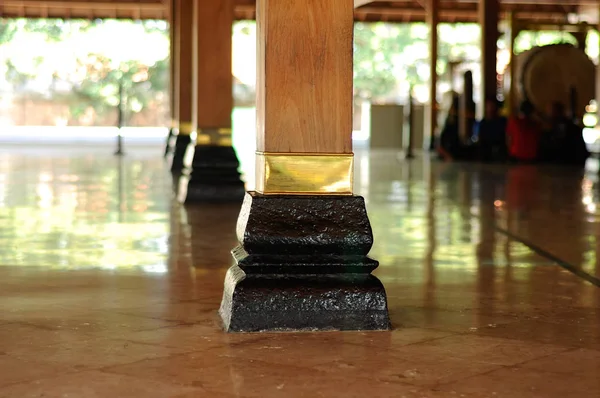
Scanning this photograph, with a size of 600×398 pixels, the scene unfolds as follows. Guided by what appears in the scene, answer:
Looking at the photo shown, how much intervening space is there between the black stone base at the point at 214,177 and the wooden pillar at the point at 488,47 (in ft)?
32.8

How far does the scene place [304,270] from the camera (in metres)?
4.14

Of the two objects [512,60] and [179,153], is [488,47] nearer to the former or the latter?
[512,60]

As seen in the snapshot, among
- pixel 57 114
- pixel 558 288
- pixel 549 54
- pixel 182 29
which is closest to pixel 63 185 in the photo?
pixel 182 29

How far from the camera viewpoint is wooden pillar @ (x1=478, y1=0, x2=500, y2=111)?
19.4m

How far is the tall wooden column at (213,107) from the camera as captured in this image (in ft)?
33.0

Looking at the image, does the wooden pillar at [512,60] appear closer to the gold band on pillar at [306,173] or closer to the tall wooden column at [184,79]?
the tall wooden column at [184,79]

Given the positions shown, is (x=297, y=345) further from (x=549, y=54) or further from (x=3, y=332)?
(x=549, y=54)

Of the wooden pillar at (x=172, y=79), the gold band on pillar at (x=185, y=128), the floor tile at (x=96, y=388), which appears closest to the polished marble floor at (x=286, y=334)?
the floor tile at (x=96, y=388)

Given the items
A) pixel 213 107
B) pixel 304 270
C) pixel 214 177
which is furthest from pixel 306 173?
pixel 213 107

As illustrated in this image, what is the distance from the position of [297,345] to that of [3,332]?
3.75 ft

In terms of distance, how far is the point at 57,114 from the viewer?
36406 millimetres

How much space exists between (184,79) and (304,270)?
13019mm

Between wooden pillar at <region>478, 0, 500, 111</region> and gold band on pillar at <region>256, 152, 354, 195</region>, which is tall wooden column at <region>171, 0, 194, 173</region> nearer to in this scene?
wooden pillar at <region>478, 0, 500, 111</region>

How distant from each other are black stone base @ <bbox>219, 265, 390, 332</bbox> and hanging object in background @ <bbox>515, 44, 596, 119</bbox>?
1672 cm
